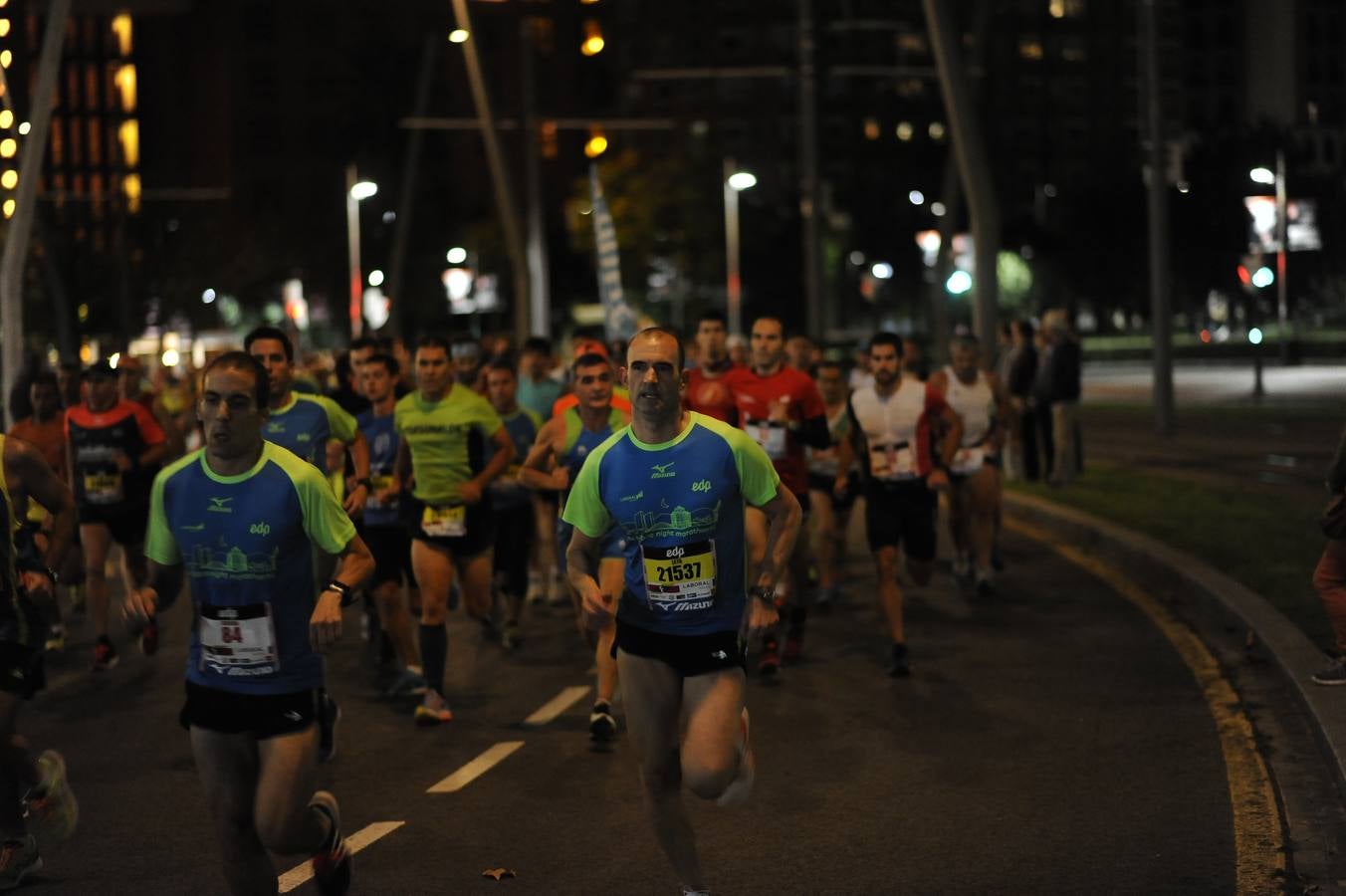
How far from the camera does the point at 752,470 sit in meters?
6.84

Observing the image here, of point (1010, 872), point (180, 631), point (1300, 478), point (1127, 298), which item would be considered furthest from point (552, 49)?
point (1010, 872)

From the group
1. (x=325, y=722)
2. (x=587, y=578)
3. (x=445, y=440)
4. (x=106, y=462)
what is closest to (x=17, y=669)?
(x=325, y=722)

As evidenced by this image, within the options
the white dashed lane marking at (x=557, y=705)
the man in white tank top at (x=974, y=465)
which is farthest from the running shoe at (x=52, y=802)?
the man in white tank top at (x=974, y=465)

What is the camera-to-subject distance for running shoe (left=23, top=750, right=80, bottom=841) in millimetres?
7453

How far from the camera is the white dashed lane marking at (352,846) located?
7559 millimetres

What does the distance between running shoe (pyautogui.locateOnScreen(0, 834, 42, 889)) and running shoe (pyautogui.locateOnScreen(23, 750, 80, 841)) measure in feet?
0.26

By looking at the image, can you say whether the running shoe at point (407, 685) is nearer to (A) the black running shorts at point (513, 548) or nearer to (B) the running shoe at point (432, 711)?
(B) the running shoe at point (432, 711)

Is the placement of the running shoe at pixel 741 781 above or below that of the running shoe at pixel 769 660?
A: above

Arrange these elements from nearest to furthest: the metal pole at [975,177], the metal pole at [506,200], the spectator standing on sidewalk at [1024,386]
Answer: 1. the spectator standing on sidewalk at [1024,386]
2. the metal pole at [975,177]
3. the metal pole at [506,200]

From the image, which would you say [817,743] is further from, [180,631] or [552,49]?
[552,49]

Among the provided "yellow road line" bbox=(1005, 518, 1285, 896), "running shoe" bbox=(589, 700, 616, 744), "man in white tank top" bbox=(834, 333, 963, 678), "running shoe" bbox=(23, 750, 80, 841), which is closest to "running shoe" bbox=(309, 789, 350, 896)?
"running shoe" bbox=(23, 750, 80, 841)

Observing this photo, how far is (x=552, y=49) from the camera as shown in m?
128

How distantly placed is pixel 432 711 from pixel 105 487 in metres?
3.91

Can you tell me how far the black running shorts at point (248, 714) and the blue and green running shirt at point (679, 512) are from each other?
112cm
